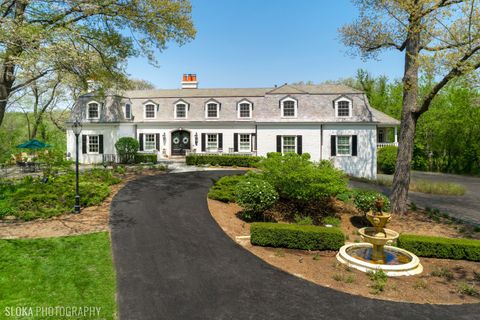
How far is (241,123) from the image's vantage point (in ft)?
91.2

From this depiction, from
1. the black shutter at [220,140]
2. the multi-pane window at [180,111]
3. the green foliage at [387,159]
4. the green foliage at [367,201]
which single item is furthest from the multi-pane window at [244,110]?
the green foliage at [367,201]

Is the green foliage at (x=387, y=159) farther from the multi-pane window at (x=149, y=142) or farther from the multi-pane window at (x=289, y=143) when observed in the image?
the multi-pane window at (x=149, y=142)

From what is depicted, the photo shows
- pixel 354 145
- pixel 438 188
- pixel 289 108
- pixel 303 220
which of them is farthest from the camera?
pixel 289 108

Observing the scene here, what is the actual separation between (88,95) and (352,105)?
22556mm

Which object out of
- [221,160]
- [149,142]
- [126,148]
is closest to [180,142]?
[149,142]

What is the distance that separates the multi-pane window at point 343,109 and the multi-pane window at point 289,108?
142 inches

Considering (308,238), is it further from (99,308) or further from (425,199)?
(425,199)

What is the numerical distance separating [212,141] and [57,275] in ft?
69.7

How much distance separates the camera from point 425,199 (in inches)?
706

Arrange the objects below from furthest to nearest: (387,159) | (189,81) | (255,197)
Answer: (189,81)
(387,159)
(255,197)

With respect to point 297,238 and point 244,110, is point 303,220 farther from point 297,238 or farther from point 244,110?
point 244,110

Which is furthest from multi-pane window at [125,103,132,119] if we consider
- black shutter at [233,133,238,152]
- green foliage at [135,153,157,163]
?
black shutter at [233,133,238,152]

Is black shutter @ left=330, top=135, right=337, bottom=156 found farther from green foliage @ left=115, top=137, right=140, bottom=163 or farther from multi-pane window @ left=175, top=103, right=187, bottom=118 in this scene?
green foliage @ left=115, top=137, right=140, bottom=163

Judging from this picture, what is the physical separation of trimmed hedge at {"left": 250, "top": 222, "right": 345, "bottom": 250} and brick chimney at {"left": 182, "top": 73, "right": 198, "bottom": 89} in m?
26.6
